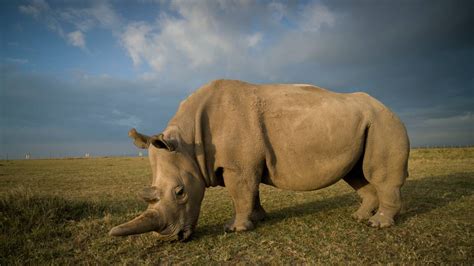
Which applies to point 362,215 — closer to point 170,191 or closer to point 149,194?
point 170,191

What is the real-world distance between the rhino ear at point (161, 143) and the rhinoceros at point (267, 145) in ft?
0.05

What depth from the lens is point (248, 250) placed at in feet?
12.9

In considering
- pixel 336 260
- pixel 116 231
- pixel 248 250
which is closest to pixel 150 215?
pixel 116 231

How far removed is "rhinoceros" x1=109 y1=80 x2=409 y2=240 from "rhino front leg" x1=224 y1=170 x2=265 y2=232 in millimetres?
16

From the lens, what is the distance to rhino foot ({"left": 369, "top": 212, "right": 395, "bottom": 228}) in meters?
4.93

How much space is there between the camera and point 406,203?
6875 mm

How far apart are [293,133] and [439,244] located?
2488 millimetres

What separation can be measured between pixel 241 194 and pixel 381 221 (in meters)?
2.34

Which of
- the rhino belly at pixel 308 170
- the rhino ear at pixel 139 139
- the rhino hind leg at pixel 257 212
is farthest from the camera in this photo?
the rhino hind leg at pixel 257 212

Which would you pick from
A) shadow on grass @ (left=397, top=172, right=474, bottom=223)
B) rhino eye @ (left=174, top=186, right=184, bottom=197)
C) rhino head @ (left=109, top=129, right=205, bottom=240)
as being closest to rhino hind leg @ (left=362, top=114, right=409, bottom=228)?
shadow on grass @ (left=397, top=172, right=474, bottom=223)

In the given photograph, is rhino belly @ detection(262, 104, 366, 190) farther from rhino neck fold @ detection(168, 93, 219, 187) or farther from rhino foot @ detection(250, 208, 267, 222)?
rhino neck fold @ detection(168, 93, 219, 187)

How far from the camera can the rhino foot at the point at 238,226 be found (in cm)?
476

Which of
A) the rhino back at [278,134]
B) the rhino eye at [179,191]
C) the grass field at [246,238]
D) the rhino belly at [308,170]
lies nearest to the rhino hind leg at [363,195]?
the grass field at [246,238]

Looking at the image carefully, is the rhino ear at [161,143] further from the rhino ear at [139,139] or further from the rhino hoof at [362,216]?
the rhino hoof at [362,216]
